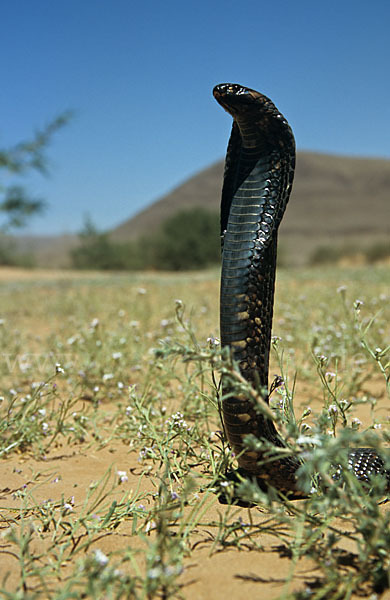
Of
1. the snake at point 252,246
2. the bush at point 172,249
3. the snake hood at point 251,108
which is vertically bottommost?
the snake at point 252,246

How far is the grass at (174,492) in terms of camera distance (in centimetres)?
165

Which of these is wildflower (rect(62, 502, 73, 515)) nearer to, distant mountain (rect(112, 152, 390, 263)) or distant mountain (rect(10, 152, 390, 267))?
distant mountain (rect(112, 152, 390, 263))

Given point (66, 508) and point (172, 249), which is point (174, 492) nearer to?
point (66, 508)

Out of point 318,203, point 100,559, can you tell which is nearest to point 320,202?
point 318,203

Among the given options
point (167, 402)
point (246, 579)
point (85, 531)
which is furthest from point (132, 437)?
point (246, 579)

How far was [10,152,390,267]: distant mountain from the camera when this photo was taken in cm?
7375

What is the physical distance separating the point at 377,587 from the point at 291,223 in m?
84.9

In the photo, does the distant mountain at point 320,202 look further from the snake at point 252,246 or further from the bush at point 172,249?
the snake at point 252,246

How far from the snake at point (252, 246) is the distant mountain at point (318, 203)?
194 feet

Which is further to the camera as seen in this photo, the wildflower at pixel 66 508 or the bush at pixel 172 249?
the bush at pixel 172 249

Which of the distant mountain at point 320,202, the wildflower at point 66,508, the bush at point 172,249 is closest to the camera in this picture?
the wildflower at point 66,508

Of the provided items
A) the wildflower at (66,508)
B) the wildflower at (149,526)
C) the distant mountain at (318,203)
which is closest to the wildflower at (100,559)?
the wildflower at (149,526)

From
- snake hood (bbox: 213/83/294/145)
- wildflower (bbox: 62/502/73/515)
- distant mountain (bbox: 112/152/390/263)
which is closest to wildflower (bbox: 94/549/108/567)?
wildflower (bbox: 62/502/73/515)

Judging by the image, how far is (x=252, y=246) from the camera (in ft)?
6.88
